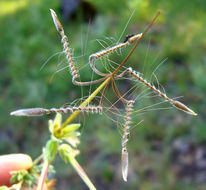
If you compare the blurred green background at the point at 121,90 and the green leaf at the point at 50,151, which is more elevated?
the green leaf at the point at 50,151

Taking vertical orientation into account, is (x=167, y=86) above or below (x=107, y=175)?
above

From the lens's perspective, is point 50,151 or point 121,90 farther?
point 121,90

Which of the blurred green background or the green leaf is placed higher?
the green leaf

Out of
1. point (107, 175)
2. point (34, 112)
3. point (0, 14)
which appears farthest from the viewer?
point (0, 14)

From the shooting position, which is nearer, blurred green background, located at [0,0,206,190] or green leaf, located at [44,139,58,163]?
green leaf, located at [44,139,58,163]

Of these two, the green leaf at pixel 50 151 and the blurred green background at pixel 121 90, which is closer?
the green leaf at pixel 50 151

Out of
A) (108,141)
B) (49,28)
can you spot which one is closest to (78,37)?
Result: (49,28)

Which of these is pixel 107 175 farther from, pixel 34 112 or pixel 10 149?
pixel 34 112

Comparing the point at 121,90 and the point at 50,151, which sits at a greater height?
the point at 50,151
